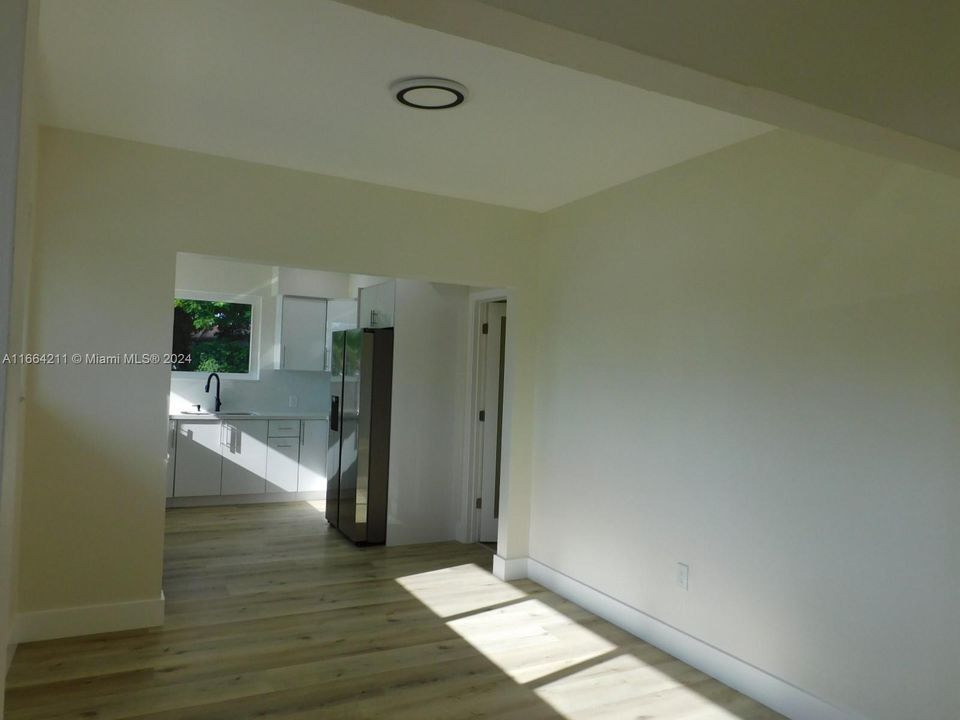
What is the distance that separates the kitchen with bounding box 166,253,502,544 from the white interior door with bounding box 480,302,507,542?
0.17 meters

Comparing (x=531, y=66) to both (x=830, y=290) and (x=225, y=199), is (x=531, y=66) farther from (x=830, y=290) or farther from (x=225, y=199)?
(x=225, y=199)

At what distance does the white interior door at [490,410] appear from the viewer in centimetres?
571

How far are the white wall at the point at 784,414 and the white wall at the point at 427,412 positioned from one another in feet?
5.22

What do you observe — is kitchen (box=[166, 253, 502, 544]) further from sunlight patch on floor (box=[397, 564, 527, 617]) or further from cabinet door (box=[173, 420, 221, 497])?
sunlight patch on floor (box=[397, 564, 527, 617])

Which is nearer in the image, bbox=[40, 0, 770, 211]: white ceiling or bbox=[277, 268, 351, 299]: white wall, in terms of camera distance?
bbox=[40, 0, 770, 211]: white ceiling

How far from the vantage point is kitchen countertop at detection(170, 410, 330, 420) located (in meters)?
6.44

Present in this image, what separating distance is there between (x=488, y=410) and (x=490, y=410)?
0.02 metres

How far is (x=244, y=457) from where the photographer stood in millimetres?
6672

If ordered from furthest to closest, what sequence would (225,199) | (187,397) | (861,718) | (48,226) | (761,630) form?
(187,397), (225,199), (48,226), (761,630), (861,718)

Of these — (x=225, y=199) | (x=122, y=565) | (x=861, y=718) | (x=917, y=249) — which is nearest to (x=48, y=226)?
(x=225, y=199)

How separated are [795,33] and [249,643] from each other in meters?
3.45

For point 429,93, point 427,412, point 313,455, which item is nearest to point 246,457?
point 313,455

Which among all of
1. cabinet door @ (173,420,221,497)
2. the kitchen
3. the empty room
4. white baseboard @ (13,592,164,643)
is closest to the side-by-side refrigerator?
the kitchen

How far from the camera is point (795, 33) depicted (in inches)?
61.7
